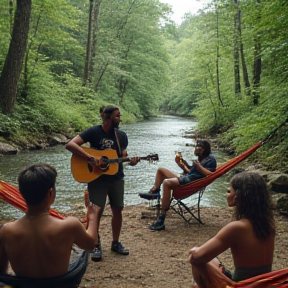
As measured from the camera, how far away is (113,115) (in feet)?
11.4

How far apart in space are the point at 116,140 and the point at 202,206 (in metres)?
2.69

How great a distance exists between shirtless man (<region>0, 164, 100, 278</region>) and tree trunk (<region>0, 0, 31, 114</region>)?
28.3ft

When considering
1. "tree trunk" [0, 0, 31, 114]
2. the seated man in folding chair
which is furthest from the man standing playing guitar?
"tree trunk" [0, 0, 31, 114]

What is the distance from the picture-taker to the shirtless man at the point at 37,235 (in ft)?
5.65

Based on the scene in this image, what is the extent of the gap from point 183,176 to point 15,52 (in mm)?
6831

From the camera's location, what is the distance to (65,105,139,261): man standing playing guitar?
3.45 meters

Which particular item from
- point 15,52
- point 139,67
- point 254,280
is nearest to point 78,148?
point 254,280

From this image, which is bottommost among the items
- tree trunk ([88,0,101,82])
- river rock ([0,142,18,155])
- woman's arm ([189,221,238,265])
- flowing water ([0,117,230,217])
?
flowing water ([0,117,230,217])

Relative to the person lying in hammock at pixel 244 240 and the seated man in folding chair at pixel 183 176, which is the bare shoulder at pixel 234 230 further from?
the seated man in folding chair at pixel 183 176

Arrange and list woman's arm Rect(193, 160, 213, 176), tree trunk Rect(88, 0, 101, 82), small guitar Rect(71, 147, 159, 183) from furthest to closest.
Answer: tree trunk Rect(88, 0, 101, 82) → woman's arm Rect(193, 160, 213, 176) → small guitar Rect(71, 147, 159, 183)

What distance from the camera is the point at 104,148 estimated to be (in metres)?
3.54

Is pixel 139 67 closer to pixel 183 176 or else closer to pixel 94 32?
pixel 94 32

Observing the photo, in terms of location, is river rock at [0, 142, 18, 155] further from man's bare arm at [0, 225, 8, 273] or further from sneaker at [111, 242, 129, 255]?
man's bare arm at [0, 225, 8, 273]

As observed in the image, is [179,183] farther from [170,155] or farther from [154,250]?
[170,155]
